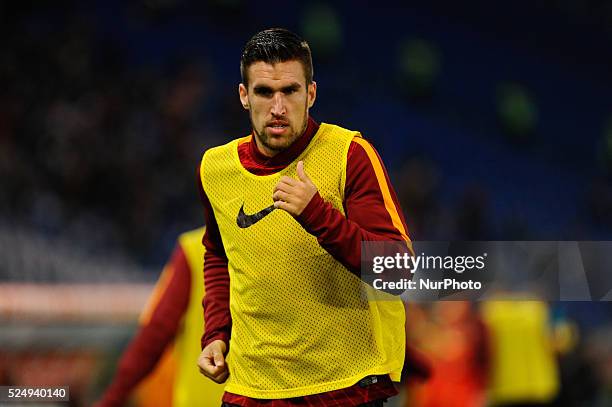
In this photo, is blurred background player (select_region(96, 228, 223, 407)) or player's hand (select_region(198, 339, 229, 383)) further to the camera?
blurred background player (select_region(96, 228, 223, 407))

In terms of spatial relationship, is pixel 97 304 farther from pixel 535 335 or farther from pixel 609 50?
pixel 609 50

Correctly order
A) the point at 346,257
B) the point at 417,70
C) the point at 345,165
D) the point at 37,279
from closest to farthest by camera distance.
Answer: the point at 346,257 < the point at 345,165 < the point at 37,279 < the point at 417,70

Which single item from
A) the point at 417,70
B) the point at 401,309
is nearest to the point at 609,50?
the point at 417,70

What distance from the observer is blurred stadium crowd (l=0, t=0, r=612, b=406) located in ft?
40.1

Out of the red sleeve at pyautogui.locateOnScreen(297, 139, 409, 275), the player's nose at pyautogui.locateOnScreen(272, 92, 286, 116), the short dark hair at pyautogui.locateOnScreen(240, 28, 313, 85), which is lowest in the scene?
the red sleeve at pyautogui.locateOnScreen(297, 139, 409, 275)

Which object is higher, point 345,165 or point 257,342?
point 345,165

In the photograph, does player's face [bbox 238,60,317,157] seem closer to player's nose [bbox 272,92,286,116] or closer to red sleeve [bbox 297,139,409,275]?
player's nose [bbox 272,92,286,116]

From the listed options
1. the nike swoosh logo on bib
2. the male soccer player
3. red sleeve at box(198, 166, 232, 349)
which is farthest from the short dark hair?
red sleeve at box(198, 166, 232, 349)

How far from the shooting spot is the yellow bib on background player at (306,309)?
11.3ft

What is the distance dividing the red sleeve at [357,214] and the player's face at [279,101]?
0.19 meters

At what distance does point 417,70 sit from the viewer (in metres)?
15.2

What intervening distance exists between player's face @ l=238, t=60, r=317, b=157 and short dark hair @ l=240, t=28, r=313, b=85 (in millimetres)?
16

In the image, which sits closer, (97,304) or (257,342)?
(257,342)

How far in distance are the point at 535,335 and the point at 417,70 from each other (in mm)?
7177
